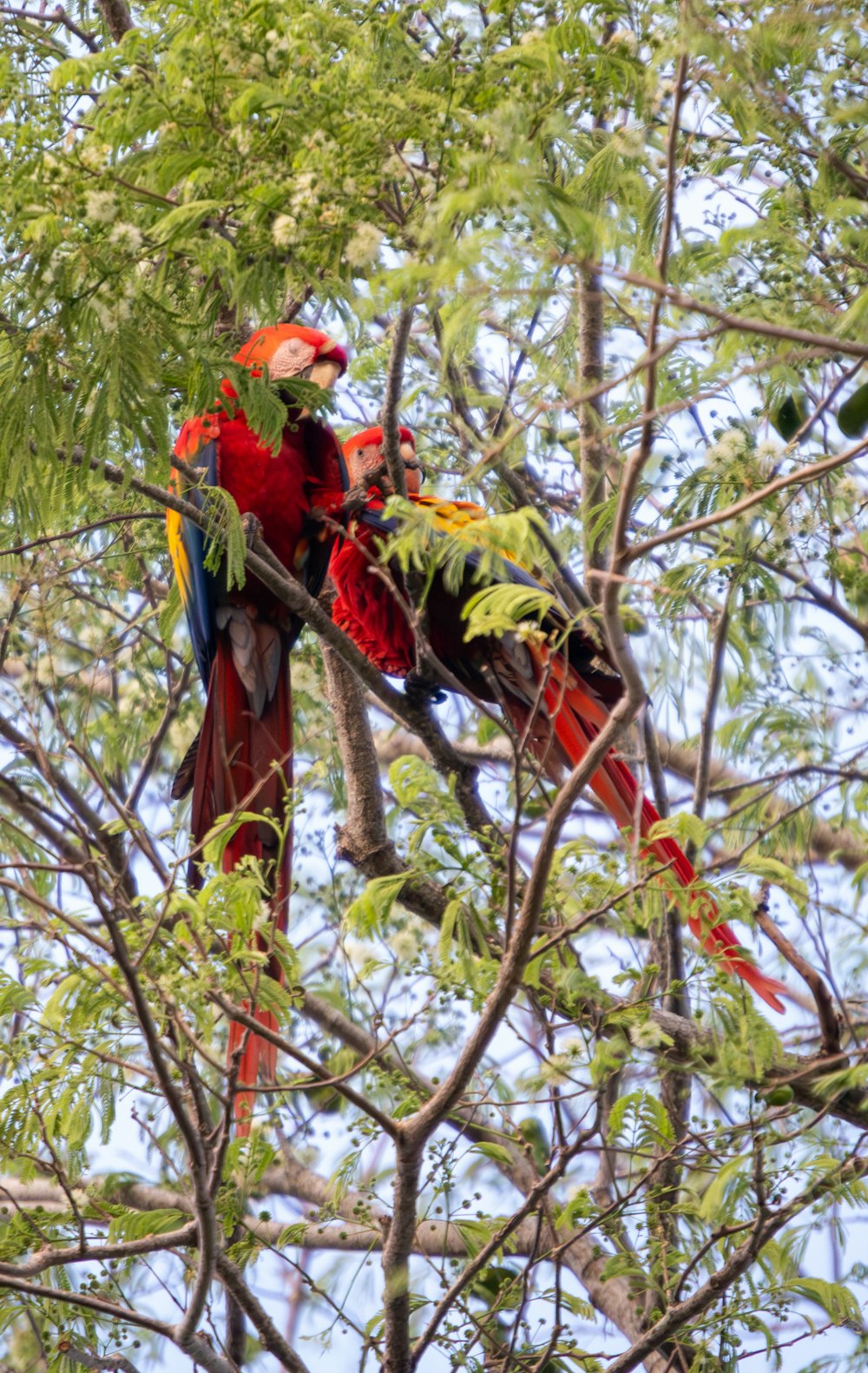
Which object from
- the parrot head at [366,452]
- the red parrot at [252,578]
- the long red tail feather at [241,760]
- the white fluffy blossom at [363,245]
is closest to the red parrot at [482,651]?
the parrot head at [366,452]

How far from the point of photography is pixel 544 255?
4.84ft

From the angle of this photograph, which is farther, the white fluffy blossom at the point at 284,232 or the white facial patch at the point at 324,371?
the white facial patch at the point at 324,371

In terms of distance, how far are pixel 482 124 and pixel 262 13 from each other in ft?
1.18

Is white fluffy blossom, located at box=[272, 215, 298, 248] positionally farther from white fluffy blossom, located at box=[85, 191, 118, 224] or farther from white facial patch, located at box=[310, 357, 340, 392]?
white facial patch, located at box=[310, 357, 340, 392]

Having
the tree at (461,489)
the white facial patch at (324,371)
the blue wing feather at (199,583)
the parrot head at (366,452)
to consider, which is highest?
the white facial patch at (324,371)

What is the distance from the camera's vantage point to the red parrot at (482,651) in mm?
2887

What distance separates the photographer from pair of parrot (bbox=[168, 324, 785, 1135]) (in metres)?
2.94

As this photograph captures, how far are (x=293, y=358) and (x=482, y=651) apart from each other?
0.75m

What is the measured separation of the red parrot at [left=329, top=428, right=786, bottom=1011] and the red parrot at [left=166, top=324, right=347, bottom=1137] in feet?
0.37

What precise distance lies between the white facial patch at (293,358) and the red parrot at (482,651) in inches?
9.2

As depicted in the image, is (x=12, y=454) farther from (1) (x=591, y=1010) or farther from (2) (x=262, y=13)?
(1) (x=591, y=1010)

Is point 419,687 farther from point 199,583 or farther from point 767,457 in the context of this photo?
point 767,457

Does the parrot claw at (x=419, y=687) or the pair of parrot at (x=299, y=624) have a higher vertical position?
the pair of parrot at (x=299, y=624)

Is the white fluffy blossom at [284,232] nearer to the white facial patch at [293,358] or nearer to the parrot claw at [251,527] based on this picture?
the parrot claw at [251,527]
